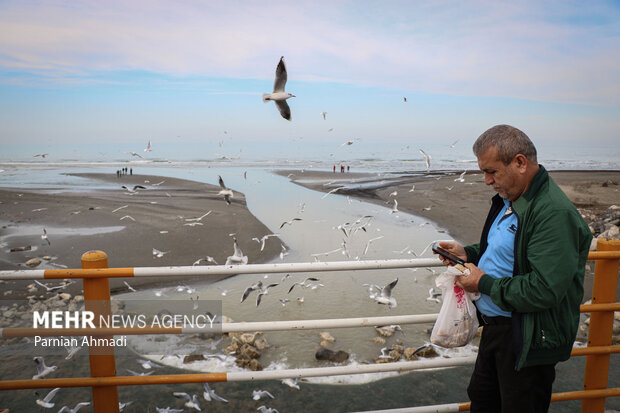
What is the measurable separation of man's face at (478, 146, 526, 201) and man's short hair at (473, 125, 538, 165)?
2 cm

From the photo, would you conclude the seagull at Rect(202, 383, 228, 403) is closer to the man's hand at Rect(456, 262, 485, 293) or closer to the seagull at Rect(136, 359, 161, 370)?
the seagull at Rect(136, 359, 161, 370)

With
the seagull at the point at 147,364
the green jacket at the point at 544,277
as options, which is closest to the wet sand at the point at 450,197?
the seagull at the point at 147,364

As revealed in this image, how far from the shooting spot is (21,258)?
32.6 feet

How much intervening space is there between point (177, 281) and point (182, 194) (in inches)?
552

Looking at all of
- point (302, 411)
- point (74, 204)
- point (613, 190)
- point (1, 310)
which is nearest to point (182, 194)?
point (74, 204)

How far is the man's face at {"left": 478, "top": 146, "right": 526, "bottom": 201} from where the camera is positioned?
2057mm

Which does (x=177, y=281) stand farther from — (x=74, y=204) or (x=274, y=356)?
(x=74, y=204)

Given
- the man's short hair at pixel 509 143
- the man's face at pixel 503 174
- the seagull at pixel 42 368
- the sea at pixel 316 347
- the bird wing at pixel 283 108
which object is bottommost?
the sea at pixel 316 347

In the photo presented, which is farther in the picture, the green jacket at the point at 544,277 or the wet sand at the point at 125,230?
the wet sand at the point at 125,230

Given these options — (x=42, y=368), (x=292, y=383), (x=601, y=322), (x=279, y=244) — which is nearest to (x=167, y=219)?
(x=279, y=244)

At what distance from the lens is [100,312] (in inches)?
99.4

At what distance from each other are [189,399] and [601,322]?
3453 mm

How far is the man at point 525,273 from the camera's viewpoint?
1872 millimetres

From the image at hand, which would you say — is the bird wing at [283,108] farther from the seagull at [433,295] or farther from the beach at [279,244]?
the seagull at [433,295]
